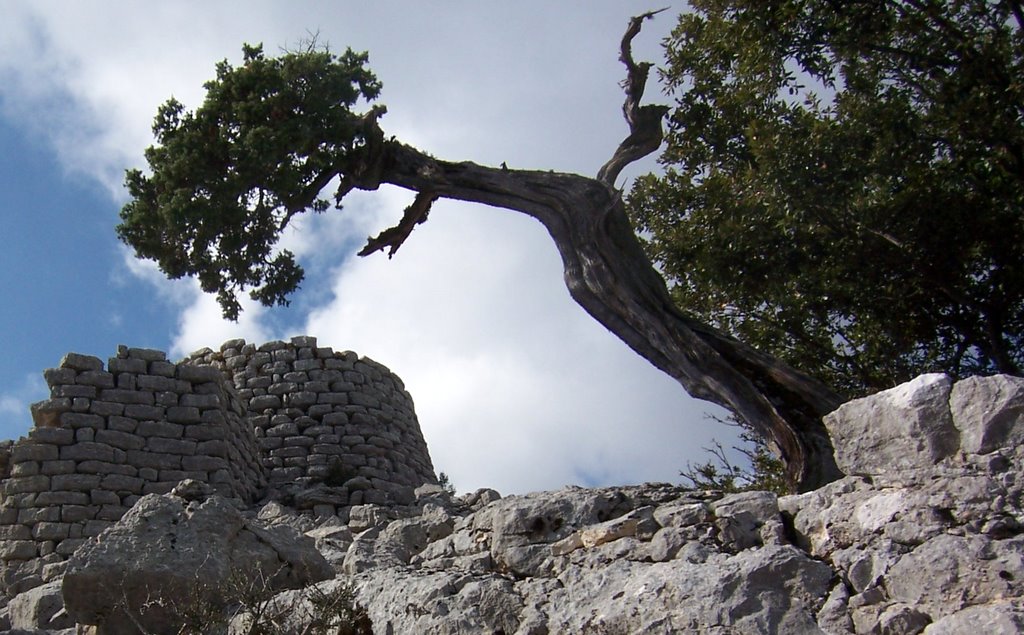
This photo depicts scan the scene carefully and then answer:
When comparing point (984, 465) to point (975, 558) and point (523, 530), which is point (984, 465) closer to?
point (975, 558)

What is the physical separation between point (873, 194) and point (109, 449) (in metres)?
7.22

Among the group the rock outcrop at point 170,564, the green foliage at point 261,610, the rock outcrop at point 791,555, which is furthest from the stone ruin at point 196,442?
the rock outcrop at point 791,555

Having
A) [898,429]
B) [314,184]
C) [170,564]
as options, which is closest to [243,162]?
[314,184]

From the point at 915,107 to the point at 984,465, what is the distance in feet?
21.4

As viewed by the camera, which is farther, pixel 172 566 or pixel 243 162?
pixel 243 162

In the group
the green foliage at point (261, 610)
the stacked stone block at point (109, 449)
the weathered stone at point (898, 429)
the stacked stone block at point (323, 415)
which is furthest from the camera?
the stacked stone block at point (323, 415)

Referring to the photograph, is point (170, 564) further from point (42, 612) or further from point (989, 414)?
point (989, 414)

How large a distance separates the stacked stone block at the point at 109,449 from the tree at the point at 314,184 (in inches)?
46.7

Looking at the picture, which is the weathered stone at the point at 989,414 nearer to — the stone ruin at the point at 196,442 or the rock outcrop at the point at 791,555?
the rock outcrop at the point at 791,555

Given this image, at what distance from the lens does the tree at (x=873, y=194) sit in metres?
9.08

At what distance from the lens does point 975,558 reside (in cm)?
393

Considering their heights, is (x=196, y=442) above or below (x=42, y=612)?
above

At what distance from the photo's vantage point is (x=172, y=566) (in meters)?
5.69

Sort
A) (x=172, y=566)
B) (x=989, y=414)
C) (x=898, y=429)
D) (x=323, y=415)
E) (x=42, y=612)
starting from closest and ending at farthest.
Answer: (x=989, y=414) < (x=898, y=429) < (x=172, y=566) < (x=42, y=612) < (x=323, y=415)
